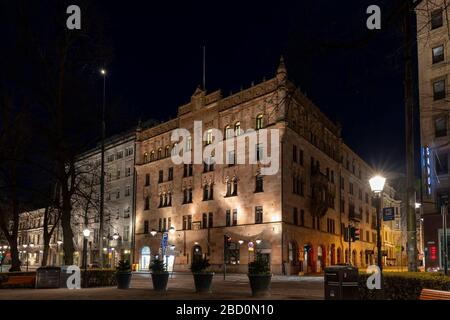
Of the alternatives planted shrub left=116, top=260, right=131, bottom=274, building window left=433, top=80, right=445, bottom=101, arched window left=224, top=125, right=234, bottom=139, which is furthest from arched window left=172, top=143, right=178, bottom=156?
planted shrub left=116, top=260, right=131, bottom=274

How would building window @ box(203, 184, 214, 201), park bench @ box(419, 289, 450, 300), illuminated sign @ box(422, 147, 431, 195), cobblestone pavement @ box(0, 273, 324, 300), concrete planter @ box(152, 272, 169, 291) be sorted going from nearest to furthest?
park bench @ box(419, 289, 450, 300) < cobblestone pavement @ box(0, 273, 324, 300) < concrete planter @ box(152, 272, 169, 291) < illuminated sign @ box(422, 147, 431, 195) < building window @ box(203, 184, 214, 201)

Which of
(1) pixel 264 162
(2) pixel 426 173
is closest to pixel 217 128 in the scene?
(1) pixel 264 162

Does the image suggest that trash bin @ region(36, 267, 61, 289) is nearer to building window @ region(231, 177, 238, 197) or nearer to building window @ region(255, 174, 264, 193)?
building window @ region(255, 174, 264, 193)

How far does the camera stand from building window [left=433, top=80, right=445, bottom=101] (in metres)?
39.9

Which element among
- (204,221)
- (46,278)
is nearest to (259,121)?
(204,221)

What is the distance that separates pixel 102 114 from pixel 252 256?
25.8 m

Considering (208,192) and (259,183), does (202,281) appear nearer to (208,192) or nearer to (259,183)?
(259,183)

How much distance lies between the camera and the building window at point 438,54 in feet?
135

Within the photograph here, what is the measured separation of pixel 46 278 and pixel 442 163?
101 feet

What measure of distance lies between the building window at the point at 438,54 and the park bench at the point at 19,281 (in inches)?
1332

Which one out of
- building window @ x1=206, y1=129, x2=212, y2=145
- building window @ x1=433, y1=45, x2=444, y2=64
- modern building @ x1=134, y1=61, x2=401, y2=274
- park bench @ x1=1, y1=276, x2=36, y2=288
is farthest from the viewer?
building window @ x1=206, y1=129, x2=212, y2=145

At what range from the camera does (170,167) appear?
212 ft

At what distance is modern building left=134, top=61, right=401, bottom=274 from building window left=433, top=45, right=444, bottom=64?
11360mm
